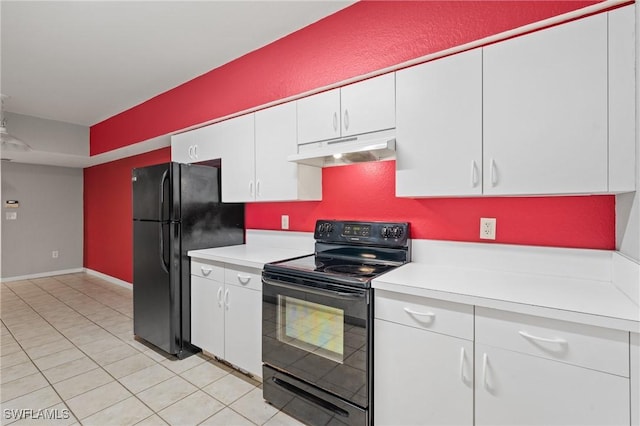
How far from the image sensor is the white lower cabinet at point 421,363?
1392mm

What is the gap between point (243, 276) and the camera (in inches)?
90.8

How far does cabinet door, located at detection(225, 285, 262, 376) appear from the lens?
7.35ft

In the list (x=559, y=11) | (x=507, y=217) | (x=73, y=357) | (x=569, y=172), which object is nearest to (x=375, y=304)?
(x=507, y=217)

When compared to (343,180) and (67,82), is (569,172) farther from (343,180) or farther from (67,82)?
(67,82)

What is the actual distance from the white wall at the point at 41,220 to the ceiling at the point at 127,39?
2.67 m

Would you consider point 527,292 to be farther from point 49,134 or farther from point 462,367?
point 49,134

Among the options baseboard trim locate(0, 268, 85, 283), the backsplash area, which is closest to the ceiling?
the backsplash area

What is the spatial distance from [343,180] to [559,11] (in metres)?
1.57

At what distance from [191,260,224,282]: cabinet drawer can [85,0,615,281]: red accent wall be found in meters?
0.68

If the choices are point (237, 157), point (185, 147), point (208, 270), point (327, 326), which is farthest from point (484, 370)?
point (185, 147)

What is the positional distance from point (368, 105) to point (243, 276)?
1.48 metres

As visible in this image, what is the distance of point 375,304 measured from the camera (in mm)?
1646

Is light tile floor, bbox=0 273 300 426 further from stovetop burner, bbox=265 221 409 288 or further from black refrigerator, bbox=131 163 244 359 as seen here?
stovetop burner, bbox=265 221 409 288

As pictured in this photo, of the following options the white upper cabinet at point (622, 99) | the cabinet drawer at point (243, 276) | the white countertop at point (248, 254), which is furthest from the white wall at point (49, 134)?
the white upper cabinet at point (622, 99)
